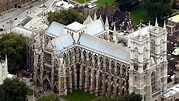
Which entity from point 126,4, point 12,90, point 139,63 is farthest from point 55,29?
point 126,4

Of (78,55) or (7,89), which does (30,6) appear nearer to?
(78,55)

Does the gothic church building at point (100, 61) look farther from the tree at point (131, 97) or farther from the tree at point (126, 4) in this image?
the tree at point (126, 4)

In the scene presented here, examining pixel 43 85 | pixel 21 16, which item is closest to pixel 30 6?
pixel 21 16

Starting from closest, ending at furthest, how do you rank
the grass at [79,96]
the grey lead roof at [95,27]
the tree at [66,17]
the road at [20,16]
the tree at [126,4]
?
1. the grass at [79,96]
2. the grey lead roof at [95,27]
3. the tree at [66,17]
4. the road at [20,16]
5. the tree at [126,4]

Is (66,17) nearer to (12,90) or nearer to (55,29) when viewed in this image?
(55,29)

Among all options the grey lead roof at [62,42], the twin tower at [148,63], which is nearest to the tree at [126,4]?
the grey lead roof at [62,42]
